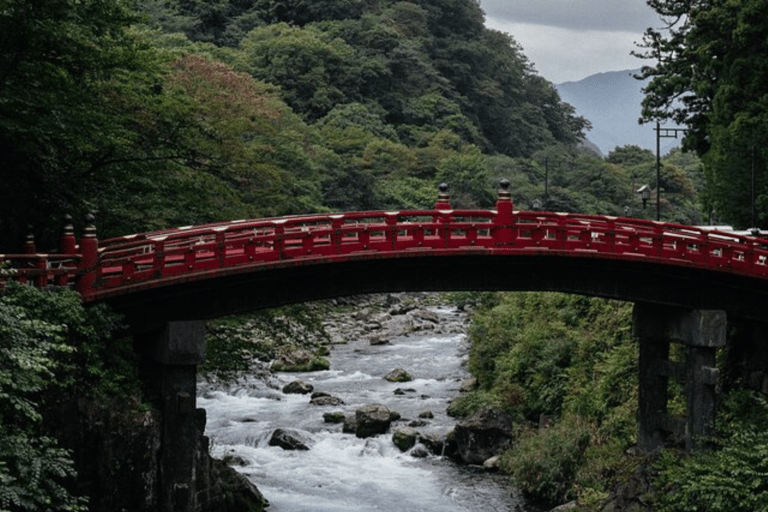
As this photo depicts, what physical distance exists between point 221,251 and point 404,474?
13.6 m

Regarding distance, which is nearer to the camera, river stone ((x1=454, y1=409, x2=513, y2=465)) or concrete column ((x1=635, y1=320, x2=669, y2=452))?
concrete column ((x1=635, y1=320, x2=669, y2=452))

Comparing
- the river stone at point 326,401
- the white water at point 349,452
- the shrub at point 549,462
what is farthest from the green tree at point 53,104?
the river stone at point 326,401

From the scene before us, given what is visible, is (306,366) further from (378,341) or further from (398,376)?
(378,341)

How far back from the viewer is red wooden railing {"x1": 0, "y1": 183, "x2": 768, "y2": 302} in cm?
2670

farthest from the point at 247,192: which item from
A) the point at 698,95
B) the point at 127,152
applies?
the point at 698,95

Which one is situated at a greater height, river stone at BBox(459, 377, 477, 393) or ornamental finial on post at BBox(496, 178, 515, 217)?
ornamental finial on post at BBox(496, 178, 515, 217)

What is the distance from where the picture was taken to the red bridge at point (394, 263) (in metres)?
27.5

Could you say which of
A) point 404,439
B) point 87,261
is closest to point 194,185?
point 87,261

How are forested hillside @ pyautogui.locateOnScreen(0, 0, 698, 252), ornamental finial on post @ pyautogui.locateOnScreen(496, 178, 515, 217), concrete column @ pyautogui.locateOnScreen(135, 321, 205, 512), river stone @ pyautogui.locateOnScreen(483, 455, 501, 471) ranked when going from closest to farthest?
1. concrete column @ pyautogui.locateOnScreen(135, 321, 205, 512)
2. forested hillside @ pyautogui.locateOnScreen(0, 0, 698, 252)
3. ornamental finial on post @ pyautogui.locateOnScreen(496, 178, 515, 217)
4. river stone @ pyautogui.locateOnScreen(483, 455, 501, 471)

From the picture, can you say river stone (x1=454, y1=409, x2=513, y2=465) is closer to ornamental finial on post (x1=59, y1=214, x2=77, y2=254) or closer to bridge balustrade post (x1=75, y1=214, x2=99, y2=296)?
bridge balustrade post (x1=75, y1=214, x2=99, y2=296)

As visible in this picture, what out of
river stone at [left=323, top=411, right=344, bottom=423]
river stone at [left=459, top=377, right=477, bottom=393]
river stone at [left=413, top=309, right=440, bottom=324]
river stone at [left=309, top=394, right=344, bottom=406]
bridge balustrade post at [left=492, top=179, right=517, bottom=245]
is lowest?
river stone at [left=323, top=411, right=344, bottom=423]

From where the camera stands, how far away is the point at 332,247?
1165 inches

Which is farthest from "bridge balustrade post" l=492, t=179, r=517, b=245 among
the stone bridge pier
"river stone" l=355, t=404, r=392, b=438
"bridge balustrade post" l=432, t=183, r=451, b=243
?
"river stone" l=355, t=404, r=392, b=438

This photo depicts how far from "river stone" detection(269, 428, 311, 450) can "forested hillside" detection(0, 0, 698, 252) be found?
835cm
